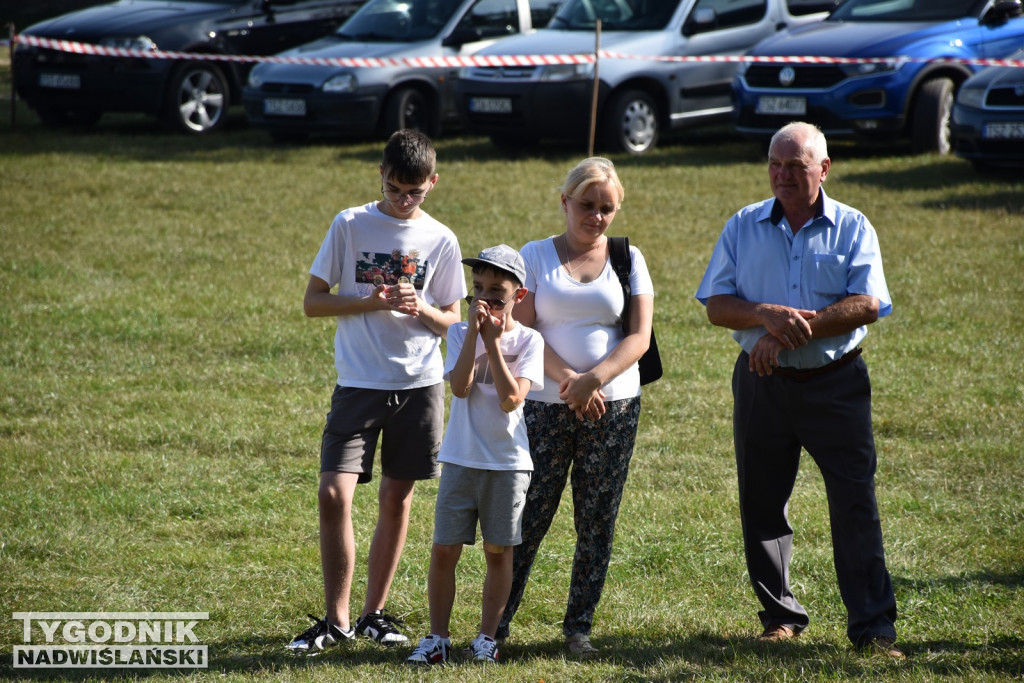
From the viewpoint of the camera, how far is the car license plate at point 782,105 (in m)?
13.6

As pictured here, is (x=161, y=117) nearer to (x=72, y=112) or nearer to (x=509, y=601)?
(x=72, y=112)

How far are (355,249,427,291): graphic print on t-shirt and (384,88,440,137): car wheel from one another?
1042 centimetres

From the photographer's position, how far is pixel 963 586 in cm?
497

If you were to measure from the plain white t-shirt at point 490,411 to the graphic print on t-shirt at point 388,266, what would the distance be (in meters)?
0.42

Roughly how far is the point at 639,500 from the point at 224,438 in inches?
89.9

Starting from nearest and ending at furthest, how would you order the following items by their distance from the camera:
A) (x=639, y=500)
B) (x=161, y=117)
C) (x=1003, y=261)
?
(x=639, y=500), (x=1003, y=261), (x=161, y=117)

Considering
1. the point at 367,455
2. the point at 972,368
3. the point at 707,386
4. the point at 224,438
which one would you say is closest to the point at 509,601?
the point at 367,455

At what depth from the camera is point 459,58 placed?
15.0 m

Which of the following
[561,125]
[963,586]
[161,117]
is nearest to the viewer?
[963,586]

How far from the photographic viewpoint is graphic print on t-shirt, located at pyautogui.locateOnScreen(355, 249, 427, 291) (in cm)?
445

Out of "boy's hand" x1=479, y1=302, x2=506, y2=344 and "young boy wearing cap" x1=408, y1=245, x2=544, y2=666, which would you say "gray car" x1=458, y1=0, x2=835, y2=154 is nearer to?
"young boy wearing cap" x1=408, y1=245, x2=544, y2=666

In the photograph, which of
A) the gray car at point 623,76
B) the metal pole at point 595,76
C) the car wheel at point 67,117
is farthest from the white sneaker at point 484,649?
the car wheel at point 67,117

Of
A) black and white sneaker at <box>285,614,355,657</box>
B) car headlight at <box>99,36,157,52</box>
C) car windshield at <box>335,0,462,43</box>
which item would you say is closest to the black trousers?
black and white sneaker at <box>285,614,355,657</box>

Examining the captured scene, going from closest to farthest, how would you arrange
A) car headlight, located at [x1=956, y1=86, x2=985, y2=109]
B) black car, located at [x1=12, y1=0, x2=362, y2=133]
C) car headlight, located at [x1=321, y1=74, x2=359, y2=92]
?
car headlight, located at [x1=956, y1=86, x2=985, y2=109]
car headlight, located at [x1=321, y1=74, x2=359, y2=92]
black car, located at [x1=12, y1=0, x2=362, y2=133]
